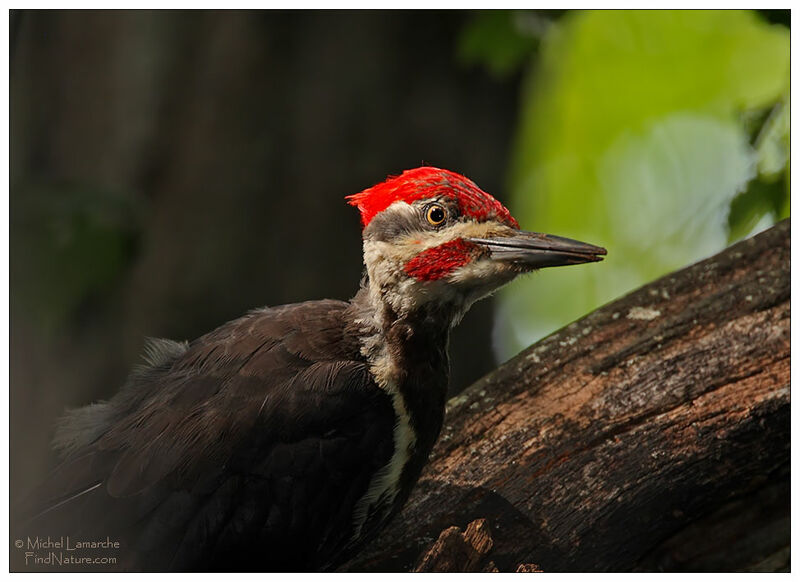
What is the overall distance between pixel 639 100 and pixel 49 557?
2.43m

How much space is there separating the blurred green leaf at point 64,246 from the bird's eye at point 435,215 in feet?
3.57

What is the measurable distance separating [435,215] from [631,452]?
32.9 inches

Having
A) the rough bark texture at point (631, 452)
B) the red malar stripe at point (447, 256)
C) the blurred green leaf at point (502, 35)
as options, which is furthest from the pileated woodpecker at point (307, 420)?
the blurred green leaf at point (502, 35)

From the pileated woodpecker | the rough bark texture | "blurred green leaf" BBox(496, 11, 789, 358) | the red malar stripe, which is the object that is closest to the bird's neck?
the pileated woodpecker

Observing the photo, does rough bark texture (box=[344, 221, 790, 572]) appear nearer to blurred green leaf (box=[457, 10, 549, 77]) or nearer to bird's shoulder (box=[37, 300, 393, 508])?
bird's shoulder (box=[37, 300, 393, 508])

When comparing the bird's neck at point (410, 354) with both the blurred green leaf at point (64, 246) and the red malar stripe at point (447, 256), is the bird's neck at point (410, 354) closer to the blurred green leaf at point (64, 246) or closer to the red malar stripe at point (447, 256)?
the red malar stripe at point (447, 256)

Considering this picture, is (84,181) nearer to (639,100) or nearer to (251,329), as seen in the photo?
(251,329)

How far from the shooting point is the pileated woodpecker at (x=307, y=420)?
1989mm

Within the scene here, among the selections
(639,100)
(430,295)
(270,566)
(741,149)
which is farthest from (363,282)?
(639,100)

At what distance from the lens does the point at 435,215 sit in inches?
81.9

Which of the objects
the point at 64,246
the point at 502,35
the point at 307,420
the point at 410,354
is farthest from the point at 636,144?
the point at 64,246

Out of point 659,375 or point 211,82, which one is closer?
point 659,375

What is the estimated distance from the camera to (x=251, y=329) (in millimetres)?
2199

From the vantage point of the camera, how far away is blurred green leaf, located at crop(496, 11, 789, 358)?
261 cm
